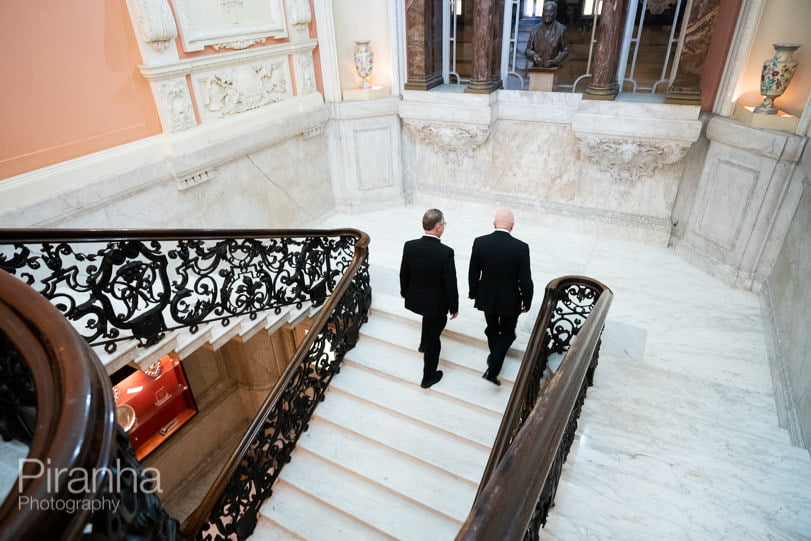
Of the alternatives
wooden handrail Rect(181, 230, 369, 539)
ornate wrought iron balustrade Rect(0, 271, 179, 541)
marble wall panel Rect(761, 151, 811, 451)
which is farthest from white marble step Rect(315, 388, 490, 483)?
ornate wrought iron balustrade Rect(0, 271, 179, 541)

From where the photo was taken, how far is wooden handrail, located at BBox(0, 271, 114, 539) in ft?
2.95

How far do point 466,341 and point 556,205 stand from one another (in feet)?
10.2

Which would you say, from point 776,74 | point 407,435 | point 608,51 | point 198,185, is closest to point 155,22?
point 198,185

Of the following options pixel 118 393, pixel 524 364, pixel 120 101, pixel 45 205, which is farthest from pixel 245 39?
pixel 118 393

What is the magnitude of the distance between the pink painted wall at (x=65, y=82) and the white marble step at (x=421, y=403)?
3131 mm

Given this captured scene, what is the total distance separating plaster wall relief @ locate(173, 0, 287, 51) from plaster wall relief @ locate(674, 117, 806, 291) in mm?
5176

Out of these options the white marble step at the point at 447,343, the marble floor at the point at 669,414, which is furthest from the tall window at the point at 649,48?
the white marble step at the point at 447,343

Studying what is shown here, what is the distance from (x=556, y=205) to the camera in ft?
22.5

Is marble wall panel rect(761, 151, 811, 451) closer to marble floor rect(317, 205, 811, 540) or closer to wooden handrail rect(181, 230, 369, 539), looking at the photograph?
marble floor rect(317, 205, 811, 540)

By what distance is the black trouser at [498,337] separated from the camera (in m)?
3.91

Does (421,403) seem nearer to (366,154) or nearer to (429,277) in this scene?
(429,277)

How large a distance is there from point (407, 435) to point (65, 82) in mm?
4141

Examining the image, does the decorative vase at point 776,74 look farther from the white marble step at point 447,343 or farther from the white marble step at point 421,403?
the white marble step at point 421,403

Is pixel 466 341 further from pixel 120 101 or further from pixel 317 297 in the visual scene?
pixel 120 101
